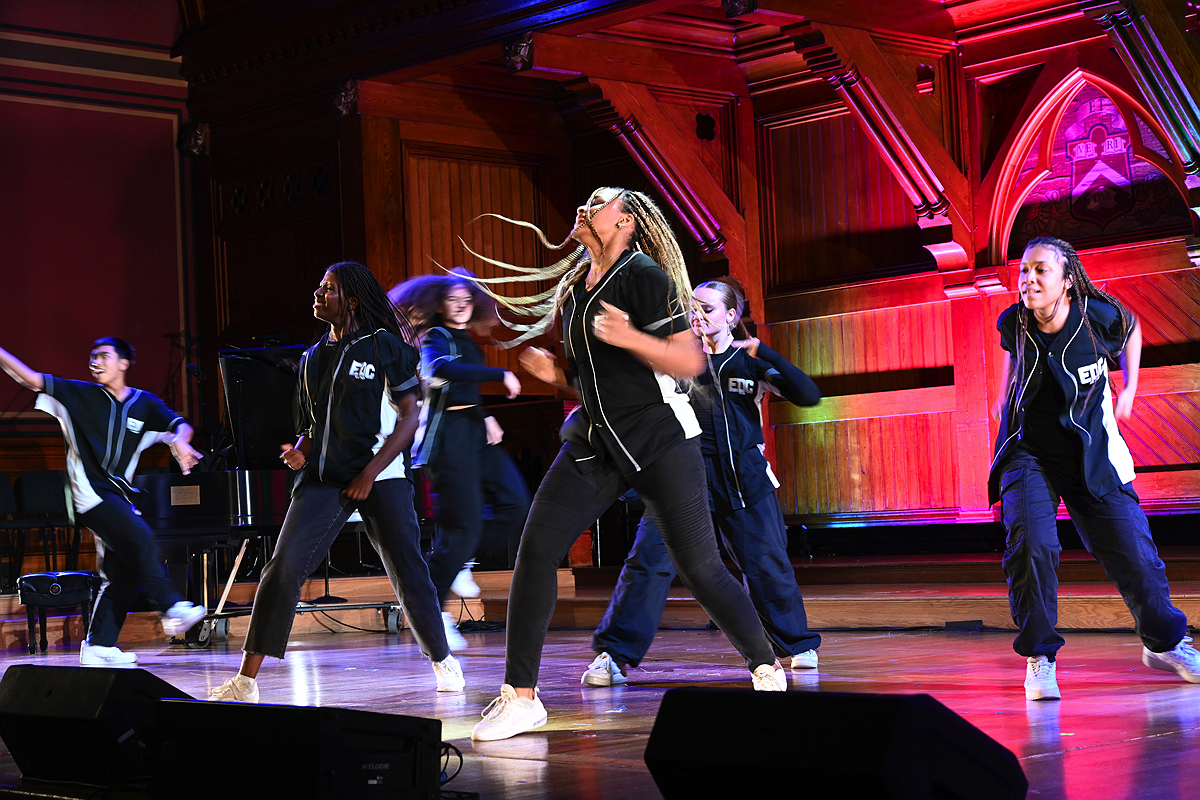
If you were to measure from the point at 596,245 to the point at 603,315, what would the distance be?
14.0 inches

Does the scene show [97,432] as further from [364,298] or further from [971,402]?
[971,402]

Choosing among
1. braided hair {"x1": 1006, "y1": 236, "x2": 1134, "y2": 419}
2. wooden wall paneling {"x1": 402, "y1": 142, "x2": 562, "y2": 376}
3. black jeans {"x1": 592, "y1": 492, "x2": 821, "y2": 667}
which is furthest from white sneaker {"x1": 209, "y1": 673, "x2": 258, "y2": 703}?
wooden wall paneling {"x1": 402, "y1": 142, "x2": 562, "y2": 376}

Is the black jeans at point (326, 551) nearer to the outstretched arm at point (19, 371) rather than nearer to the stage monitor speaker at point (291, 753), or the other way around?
the stage monitor speaker at point (291, 753)

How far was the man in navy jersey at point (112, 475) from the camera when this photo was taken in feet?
21.4

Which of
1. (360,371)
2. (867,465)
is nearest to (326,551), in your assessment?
(360,371)

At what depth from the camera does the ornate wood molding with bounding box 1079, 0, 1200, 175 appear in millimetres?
6637

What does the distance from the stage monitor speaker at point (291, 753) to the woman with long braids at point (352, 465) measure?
55.8 inches

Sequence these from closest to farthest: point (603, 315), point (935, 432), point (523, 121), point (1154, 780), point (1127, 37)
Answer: point (1154, 780)
point (603, 315)
point (1127, 37)
point (935, 432)
point (523, 121)

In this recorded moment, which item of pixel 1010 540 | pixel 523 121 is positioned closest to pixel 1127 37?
pixel 1010 540

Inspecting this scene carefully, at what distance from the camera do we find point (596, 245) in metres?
3.95

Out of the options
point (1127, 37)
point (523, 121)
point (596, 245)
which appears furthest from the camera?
point (523, 121)

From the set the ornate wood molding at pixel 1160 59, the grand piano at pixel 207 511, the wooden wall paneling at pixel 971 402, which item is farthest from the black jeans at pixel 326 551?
the wooden wall paneling at pixel 971 402

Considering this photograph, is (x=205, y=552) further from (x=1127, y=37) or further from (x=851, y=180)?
(x=1127, y=37)

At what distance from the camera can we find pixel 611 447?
12.4 feet
